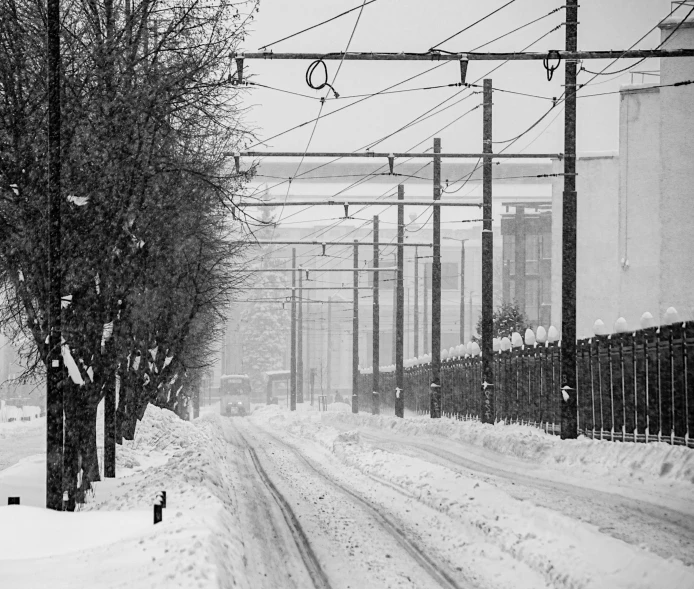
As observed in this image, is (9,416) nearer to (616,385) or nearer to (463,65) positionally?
(616,385)

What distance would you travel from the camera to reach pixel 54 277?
47.3 ft

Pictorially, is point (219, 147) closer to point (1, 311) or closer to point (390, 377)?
point (1, 311)

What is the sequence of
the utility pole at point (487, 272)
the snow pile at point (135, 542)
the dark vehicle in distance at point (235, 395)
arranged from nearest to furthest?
the snow pile at point (135, 542) < the utility pole at point (487, 272) < the dark vehicle in distance at point (235, 395)

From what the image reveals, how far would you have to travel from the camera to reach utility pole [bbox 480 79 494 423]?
30.6 metres

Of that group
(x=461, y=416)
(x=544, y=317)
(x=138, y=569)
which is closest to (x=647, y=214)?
(x=461, y=416)

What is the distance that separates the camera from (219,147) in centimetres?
2648

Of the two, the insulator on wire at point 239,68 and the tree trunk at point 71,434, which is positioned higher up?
the insulator on wire at point 239,68

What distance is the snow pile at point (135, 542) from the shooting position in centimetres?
924

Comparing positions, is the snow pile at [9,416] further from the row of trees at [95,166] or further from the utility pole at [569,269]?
the row of trees at [95,166]

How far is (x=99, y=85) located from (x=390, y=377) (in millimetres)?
49941

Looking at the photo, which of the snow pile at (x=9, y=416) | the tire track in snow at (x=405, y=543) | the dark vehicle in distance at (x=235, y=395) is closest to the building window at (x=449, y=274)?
the dark vehicle in distance at (x=235, y=395)

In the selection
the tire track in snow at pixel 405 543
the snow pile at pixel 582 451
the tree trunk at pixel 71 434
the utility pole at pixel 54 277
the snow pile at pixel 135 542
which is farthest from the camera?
the tree trunk at pixel 71 434

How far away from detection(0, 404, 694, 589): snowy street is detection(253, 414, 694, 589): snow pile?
0.03 m

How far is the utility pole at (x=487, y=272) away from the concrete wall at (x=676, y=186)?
10.9 m
